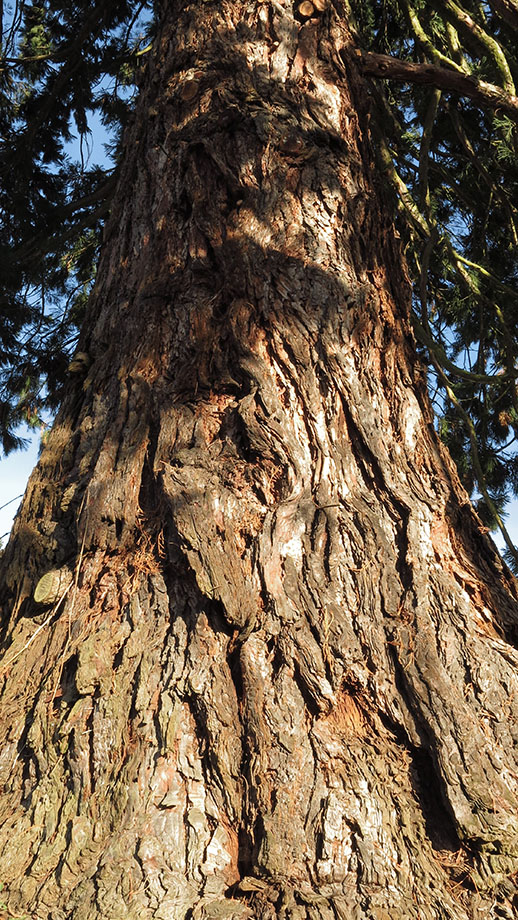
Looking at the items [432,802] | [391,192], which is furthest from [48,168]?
[432,802]

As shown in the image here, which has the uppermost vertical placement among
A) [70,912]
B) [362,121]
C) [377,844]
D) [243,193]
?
[362,121]

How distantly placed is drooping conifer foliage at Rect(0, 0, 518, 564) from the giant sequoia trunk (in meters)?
1.00

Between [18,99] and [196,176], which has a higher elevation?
[18,99]

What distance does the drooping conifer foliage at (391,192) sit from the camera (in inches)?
150

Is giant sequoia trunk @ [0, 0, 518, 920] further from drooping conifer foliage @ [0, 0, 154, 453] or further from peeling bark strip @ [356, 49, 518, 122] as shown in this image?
drooping conifer foliage @ [0, 0, 154, 453]

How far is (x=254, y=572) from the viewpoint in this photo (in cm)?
192

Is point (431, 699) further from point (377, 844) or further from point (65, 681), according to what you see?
point (65, 681)

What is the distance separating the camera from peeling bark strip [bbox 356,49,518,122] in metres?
Answer: 2.82

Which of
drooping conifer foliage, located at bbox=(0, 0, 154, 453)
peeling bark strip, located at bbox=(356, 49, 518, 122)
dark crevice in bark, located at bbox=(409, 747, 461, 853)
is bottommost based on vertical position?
dark crevice in bark, located at bbox=(409, 747, 461, 853)

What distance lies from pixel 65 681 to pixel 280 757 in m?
0.66

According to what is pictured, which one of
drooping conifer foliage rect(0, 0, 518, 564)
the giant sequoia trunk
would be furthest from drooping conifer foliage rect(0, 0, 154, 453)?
the giant sequoia trunk

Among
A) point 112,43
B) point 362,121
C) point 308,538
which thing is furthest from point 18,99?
point 308,538

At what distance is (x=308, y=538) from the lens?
1.97m

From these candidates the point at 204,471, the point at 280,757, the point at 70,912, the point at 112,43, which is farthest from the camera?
the point at 112,43
